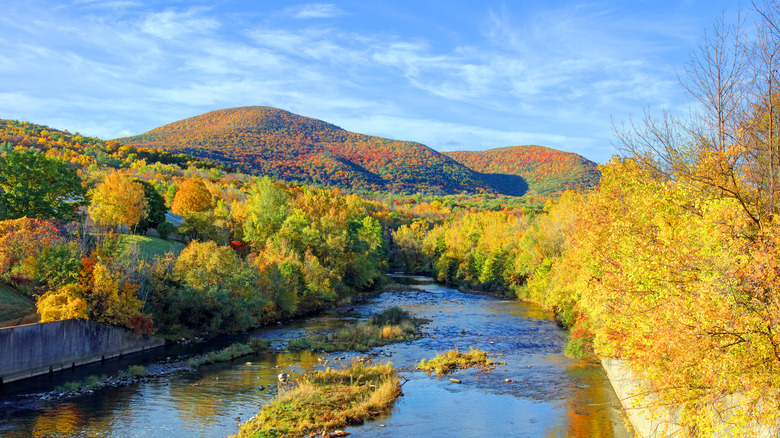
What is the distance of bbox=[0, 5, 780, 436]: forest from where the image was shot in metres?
11.1

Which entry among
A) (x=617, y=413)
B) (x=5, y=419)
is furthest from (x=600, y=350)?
(x=5, y=419)

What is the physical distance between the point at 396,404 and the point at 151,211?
1868 inches

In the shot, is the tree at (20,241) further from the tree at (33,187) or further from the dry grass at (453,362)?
the dry grass at (453,362)

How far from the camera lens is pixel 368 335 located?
40281 millimetres

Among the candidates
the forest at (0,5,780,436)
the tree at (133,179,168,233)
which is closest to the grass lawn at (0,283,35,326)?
the forest at (0,5,780,436)

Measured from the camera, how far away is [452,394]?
2647cm

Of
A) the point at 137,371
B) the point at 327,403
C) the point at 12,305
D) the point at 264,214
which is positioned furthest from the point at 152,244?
the point at 327,403

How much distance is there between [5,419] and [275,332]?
22253 mm

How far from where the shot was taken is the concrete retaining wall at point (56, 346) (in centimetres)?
2714

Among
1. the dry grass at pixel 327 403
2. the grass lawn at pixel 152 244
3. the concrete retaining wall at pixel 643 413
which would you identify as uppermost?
the grass lawn at pixel 152 244

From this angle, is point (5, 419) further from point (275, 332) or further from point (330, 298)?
point (330, 298)

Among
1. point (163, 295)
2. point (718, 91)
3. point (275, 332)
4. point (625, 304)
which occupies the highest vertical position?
point (718, 91)

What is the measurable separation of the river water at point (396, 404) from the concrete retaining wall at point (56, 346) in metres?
0.76

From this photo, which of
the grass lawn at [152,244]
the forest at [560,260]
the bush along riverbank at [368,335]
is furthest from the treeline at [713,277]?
the grass lawn at [152,244]
